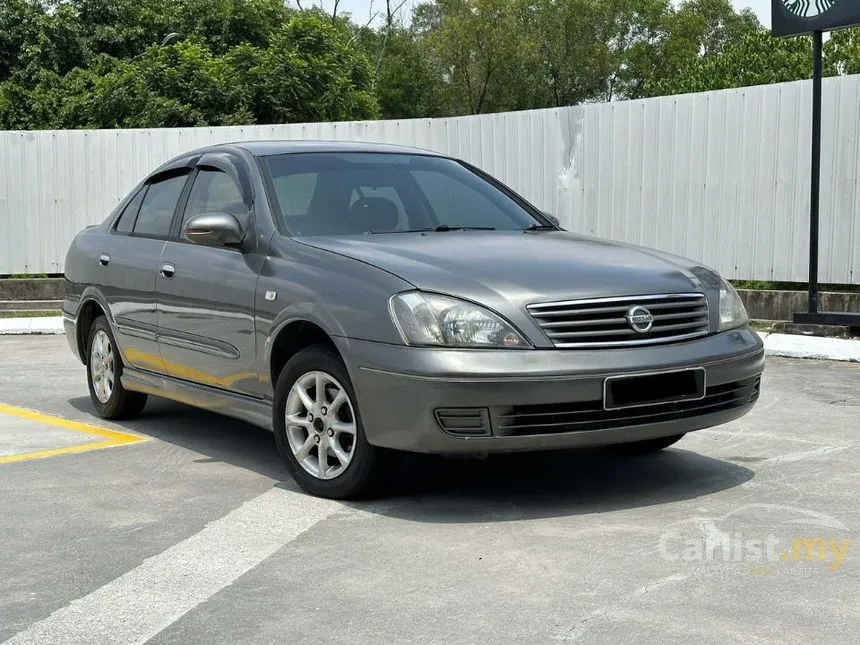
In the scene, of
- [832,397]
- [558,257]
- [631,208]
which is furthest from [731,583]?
[631,208]

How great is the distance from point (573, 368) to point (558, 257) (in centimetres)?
75

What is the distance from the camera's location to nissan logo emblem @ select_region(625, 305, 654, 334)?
205 inches

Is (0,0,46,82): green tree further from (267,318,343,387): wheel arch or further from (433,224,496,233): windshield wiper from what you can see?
(267,318,343,387): wheel arch

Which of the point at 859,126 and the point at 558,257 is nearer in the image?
the point at 558,257

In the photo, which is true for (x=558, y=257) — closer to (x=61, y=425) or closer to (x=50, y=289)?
(x=61, y=425)

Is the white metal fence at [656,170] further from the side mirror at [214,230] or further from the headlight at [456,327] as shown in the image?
the headlight at [456,327]

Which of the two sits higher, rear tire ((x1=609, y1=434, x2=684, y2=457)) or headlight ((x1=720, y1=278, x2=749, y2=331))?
headlight ((x1=720, y1=278, x2=749, y2=331))

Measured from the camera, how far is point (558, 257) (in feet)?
18.4

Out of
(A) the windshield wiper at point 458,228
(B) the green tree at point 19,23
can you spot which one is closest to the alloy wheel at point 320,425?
(A) the windshield wiper at point 458,228

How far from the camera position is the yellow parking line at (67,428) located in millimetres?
6789

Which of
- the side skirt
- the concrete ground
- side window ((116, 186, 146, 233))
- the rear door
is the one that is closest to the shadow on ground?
the concrete ground

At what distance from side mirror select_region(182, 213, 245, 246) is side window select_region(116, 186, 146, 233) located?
162cm

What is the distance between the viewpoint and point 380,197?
6.42 meters

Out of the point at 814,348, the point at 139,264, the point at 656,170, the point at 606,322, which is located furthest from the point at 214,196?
the point at 656,170
